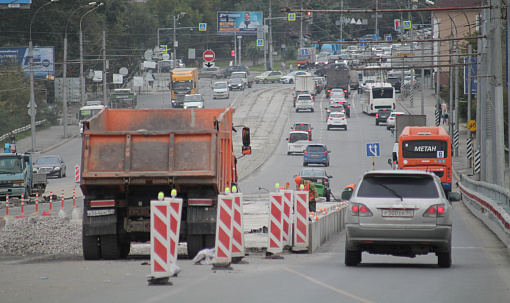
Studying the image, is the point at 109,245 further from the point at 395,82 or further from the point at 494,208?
the point at 395,82

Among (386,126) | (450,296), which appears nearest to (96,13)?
(386,126)

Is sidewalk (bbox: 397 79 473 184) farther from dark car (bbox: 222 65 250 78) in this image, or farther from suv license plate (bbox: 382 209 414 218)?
suv license plate (bbox: 382 209 414 218)

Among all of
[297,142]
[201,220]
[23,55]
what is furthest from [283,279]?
[23,55]

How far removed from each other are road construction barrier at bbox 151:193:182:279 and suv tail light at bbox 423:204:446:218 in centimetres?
406

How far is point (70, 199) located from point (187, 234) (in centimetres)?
2596

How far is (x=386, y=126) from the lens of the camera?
2990 inches

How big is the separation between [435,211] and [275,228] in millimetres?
3342

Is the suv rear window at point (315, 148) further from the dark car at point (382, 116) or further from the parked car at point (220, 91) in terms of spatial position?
the parked car at point (220, 91)

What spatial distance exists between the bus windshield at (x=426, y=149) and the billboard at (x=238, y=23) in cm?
8389

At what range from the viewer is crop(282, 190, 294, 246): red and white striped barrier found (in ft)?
52.2

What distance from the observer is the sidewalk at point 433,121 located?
184ft

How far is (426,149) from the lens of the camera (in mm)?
39812

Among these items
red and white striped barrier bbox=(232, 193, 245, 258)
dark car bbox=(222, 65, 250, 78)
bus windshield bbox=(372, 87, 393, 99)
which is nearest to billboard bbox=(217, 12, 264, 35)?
dark car bbox=(222, 65, 250, 78)

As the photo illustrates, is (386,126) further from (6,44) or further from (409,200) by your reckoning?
(409,200)
